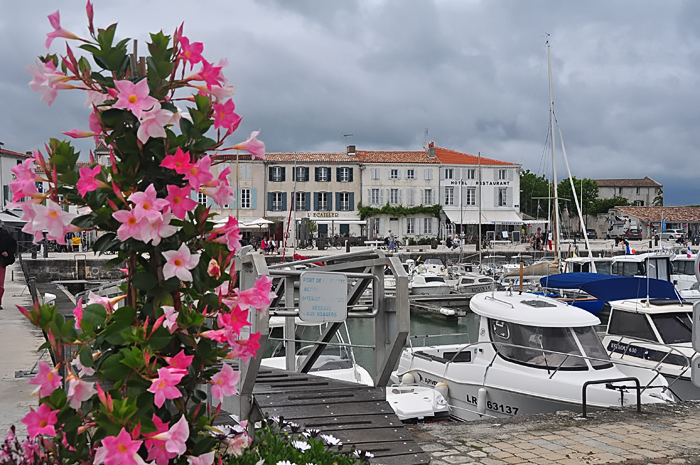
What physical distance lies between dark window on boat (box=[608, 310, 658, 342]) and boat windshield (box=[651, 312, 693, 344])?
193mm

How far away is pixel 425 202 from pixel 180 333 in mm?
59445

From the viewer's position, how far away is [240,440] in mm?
2818

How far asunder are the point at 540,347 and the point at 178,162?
1009cm

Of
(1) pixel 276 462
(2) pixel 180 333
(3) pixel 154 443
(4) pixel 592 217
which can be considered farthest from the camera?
(4) pixel 592 217

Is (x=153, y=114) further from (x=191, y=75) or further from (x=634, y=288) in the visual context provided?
(x=634, y=288)

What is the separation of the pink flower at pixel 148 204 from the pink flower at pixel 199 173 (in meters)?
0.16

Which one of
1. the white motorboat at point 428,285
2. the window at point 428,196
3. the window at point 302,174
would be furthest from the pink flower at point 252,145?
the window at point 428,196

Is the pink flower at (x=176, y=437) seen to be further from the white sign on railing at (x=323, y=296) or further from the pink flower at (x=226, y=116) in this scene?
the white sign on railing at (x=323, y=296)

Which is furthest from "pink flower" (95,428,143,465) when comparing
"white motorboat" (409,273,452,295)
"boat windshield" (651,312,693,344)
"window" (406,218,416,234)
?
"window" (406,218,416,234)

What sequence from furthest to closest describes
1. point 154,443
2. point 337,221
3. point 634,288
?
point 337,221
point 634,288
point 154,443

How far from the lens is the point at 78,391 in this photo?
7.53 feet

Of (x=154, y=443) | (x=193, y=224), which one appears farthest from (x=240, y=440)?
(x=193, y=224)

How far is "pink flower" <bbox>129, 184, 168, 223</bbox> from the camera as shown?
2.20m

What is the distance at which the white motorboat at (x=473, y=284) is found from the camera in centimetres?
3403
